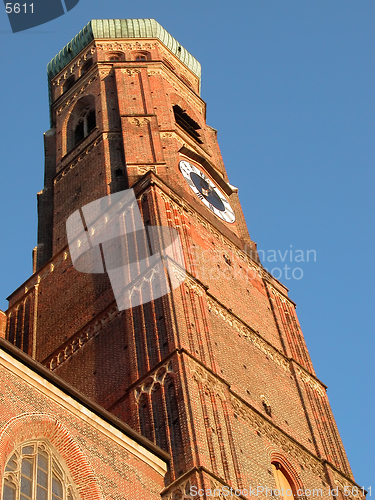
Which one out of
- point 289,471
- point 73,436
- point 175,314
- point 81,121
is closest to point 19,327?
point 175,314

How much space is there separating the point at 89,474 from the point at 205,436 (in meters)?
3.48

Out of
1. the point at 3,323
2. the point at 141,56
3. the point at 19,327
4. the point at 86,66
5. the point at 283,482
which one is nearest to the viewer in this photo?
the point at 283,482

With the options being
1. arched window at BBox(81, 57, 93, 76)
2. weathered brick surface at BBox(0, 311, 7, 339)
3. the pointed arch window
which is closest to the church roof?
arched window at BBox(81, 57, 93, 76)

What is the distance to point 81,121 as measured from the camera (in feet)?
115

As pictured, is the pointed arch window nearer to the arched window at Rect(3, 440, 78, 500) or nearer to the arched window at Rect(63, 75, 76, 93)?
the arched window at Rect(63, 75, 76, 93)

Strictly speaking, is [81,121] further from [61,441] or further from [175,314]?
[61,441]

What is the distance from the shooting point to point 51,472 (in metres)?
15.2

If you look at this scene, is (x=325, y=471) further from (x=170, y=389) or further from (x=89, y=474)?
(x=89, y=474)

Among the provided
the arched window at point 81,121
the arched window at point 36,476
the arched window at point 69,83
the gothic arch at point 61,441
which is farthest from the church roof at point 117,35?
the arched window at point 36,476

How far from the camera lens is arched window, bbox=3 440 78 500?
1431cm

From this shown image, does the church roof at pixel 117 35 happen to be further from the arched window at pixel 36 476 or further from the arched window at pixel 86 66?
the arched window at pixel 36 476

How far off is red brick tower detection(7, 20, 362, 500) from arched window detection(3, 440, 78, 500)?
2536 millimetres

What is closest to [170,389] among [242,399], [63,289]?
[242,399]

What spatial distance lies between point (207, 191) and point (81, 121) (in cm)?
738
